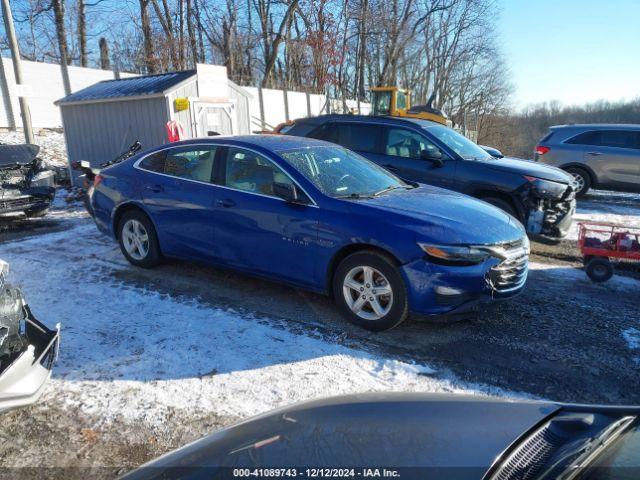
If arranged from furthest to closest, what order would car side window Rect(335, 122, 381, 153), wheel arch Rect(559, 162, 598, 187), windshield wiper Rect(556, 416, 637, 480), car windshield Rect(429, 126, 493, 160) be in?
wheel arch Rect(559, 162, 598, 187) → car side window Rect(335, 122, 381, 153) → car windshield Rect(429, 126, 493, 160) → windshield wiper Rect(556, 416, 637, 480)

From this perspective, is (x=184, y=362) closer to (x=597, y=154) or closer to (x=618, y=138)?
(x=597, y=154)

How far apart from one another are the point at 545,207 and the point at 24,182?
7.81 m

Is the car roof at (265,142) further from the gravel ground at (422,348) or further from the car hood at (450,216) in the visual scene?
the gravel ground at (422,348)

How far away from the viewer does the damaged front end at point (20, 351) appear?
2.61m

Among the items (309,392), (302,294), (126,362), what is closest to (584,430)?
(309,392)

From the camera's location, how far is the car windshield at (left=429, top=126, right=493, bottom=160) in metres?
7.29

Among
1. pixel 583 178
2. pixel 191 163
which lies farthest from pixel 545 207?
pixel 583 178

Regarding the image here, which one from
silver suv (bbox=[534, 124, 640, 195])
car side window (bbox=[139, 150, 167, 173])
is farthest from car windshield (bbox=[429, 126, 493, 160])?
silver suv (bbox=[534, 124, 640, 195])

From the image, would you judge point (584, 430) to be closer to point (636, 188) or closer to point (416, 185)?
point (416, 185)

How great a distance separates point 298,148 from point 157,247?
1955 millimetres

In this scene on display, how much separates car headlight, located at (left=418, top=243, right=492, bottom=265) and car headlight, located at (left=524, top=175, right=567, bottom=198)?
3.31 meters

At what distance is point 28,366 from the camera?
2760 millimetres

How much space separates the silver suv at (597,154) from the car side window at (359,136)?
5.98 metres

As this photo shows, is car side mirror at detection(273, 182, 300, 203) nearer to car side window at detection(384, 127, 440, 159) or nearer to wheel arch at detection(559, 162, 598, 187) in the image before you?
car side window at detection(384, 127, 440, 159)
